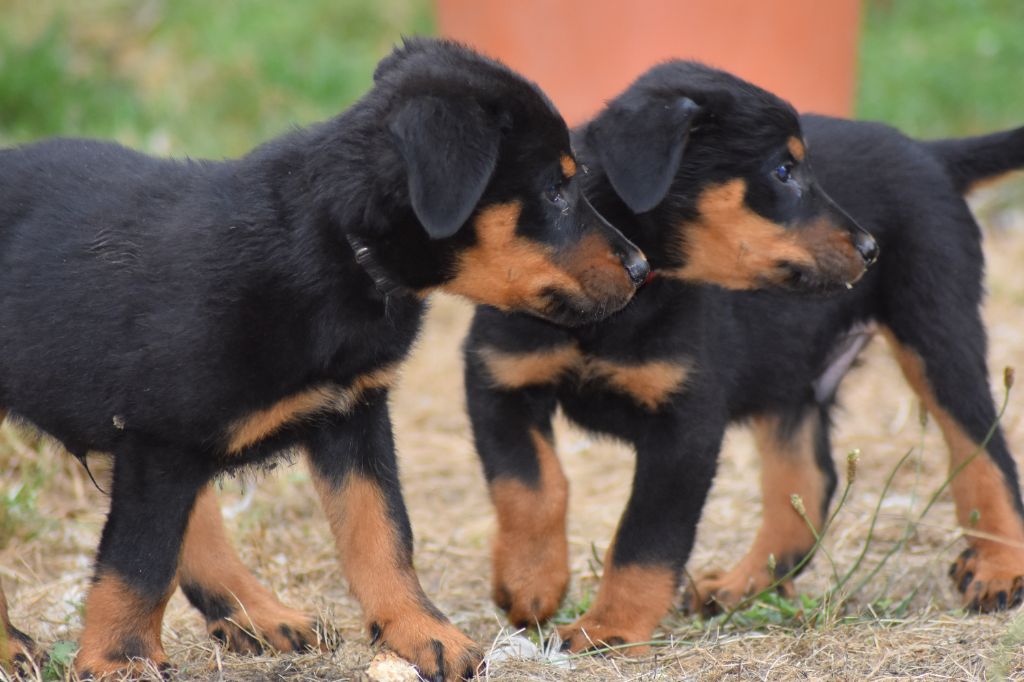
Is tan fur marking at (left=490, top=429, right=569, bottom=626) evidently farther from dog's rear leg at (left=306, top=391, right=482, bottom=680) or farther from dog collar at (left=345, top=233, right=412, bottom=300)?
dog collar at (left=345, top=233, right=412, bottom=300)

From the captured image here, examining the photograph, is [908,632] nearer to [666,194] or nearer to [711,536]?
[666,194]

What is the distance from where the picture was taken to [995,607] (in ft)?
13.4

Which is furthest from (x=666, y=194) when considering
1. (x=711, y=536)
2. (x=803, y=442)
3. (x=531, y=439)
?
(x=711, y=536)

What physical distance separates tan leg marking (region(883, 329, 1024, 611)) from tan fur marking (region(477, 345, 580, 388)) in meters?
1.24

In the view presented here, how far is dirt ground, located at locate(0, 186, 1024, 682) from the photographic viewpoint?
136 inches

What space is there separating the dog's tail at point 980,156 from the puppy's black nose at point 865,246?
32.1 inches

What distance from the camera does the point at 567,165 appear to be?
336cm

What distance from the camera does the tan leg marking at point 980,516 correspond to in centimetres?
414

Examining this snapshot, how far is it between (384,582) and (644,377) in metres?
0.89

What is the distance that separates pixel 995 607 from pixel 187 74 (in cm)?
647

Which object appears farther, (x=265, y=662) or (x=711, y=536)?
(x=711, y=536)

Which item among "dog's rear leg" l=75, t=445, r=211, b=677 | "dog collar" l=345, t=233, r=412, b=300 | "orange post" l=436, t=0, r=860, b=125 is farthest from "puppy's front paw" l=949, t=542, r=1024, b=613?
"orange post" l=436, t=0, r=860, b=125

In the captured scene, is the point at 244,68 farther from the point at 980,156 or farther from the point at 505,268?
the point at 505,268

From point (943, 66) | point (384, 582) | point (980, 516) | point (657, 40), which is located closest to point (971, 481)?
point (980, 516)
